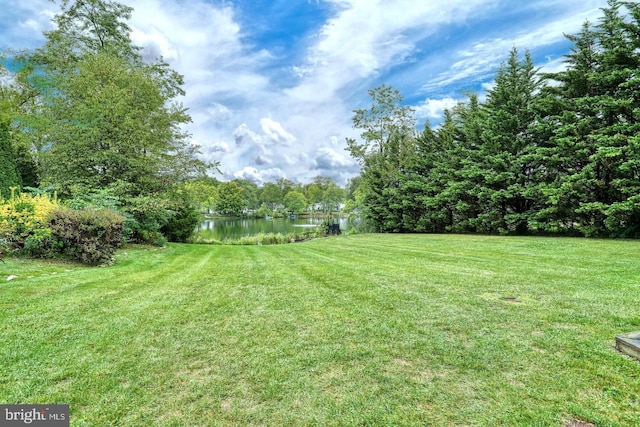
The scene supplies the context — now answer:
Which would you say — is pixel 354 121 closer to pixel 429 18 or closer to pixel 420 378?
pixel 429 18

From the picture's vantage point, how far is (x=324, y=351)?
2.45 metres

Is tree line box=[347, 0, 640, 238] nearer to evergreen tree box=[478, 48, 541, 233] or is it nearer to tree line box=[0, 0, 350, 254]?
evergreen tree box=[478, 48, 541, 233]

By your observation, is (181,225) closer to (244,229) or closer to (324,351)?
(324,351)

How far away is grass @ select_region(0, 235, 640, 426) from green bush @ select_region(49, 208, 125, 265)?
47.2 inches

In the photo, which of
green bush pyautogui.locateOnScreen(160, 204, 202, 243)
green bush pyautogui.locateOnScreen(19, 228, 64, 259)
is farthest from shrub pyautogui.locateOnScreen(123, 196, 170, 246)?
green bush pyautogui.locateOnScreen(19, 228, 64, 259)

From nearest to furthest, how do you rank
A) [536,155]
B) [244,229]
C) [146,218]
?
[146,218]
[536,155]
[244,229]

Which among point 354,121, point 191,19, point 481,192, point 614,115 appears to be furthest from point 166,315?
point 354,121

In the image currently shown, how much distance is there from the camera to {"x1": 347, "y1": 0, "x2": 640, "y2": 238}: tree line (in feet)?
33.0

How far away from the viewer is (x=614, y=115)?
10.6m

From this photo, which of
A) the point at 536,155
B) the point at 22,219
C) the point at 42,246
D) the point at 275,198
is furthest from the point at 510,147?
Answer: the point at 275,198

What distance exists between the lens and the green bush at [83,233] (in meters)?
5.77

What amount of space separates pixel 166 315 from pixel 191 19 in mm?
10718

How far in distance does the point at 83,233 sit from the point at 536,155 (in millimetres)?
15144

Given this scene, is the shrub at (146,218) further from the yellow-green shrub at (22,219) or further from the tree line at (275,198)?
the tree line at (275,198)
